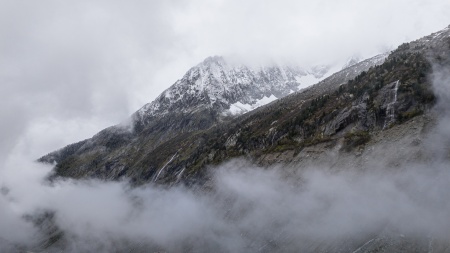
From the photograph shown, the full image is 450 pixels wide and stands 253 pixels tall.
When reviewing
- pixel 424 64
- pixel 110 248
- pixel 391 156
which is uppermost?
pixel 424 64

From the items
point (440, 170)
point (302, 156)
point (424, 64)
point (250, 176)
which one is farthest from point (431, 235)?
point (424, 64)

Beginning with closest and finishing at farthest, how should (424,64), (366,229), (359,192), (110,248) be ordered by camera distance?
(366,229) < (359,192) < (424,64) < (110,248)

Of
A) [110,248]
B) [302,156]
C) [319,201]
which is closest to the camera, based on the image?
[319,201]

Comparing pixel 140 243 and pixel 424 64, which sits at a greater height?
pixel 424 64

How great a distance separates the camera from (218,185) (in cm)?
14900

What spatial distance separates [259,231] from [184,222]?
4875 centimetres

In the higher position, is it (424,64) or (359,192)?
(424,64)

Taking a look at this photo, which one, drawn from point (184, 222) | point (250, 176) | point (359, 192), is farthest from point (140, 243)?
point (359, 192)

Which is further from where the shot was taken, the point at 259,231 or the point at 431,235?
the point at 259,231

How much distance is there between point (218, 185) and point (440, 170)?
85017 millimetres

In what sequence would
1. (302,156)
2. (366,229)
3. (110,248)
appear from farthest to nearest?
1. (110,248)
2. (302,156)
3. (366,229)

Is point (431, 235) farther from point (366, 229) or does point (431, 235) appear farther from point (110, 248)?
point (110, 248)

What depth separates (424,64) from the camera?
13588 cm

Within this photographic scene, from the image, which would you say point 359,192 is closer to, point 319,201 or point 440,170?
point 319,201
